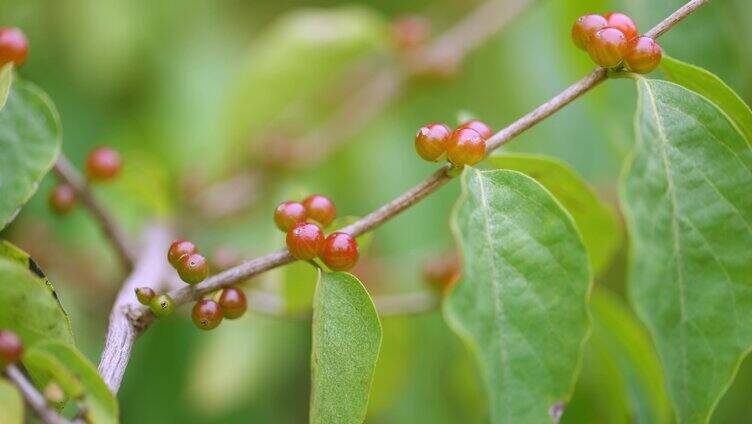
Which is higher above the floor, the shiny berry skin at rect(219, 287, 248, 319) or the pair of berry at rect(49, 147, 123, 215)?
the pair of berry at rect(49, 147, 123, 215)

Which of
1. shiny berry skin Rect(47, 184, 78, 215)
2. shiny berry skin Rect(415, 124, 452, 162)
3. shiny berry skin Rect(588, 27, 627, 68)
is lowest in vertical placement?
shiny berry skin Rect(47, 184, 78, 215)

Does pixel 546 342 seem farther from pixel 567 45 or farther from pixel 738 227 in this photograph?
pixel 567 45

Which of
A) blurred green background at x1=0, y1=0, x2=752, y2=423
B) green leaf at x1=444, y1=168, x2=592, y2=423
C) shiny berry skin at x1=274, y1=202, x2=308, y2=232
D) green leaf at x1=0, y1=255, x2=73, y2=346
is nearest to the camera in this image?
green leaf at x1=0, y1=255, x2=73, y2=346

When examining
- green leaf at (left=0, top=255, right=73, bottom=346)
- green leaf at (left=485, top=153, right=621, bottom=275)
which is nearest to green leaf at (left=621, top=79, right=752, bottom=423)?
green leaf at (left=485, top=153, right=621, bottom=275)

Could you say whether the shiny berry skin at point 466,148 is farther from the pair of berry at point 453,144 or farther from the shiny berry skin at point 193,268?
the shiny berry skin at point 193,268

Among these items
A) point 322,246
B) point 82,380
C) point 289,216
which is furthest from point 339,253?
point 82,380

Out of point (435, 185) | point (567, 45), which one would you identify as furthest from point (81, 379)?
point (567, 45)

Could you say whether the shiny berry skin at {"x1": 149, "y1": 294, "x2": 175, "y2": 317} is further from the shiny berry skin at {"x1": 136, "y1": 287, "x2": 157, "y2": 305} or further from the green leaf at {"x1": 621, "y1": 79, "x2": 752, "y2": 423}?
the green leaf at {"x1": 621, "y1": 79, "x2": 752, "y2": 423}

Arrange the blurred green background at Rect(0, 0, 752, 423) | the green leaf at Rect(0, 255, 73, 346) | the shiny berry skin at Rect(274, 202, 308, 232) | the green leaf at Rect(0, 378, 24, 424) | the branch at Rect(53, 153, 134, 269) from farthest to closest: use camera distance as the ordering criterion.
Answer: the blurred green background at Rect(0, 0, 752, 423), the branch at Rect(53, 153, 134, 269), the shiny berry skin at Rect(274, 202, 308, 232), the green leaf at Rect(0, 255, 73, 346), the green leaf at Rect(0, 378, 24, 424)
